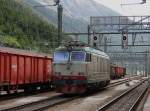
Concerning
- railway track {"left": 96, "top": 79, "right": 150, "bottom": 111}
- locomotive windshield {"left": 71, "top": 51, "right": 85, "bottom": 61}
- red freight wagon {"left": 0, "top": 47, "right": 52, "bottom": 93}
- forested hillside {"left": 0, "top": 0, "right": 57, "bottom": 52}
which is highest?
forested hillside {"left": 0, "top": 0, "right": 57, "bottom": 52}

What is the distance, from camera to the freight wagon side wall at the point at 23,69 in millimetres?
25875

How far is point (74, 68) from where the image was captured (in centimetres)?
2828

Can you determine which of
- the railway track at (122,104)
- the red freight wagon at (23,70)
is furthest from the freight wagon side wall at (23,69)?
the railway track at (122,104)

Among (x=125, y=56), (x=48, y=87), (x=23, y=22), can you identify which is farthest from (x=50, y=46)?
(x=125, y=56)

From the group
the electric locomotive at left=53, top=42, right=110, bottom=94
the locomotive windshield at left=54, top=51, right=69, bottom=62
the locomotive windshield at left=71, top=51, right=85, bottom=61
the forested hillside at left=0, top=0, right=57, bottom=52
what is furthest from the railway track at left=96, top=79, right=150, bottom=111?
the forested hillside at left=0, top=0, right=57, bottom=52

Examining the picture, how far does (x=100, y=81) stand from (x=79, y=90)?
17.3 feet

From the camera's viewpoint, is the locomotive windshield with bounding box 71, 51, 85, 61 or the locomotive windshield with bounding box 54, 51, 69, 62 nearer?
the locomotive windshield with bounding box 71, 51, 85, 61

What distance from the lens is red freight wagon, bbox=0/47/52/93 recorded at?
2592 cm

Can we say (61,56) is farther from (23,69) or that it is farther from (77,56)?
(23,69)

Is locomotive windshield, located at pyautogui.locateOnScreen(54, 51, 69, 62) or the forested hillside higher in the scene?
the forested hillside

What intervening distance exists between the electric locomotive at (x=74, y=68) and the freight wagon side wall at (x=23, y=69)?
6.70 ft

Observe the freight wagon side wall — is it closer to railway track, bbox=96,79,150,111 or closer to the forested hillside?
railway track, bbox=96,79,150,111

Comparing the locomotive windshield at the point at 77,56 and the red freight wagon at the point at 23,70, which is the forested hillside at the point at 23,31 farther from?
the locomotive windshield at the point at 77,56

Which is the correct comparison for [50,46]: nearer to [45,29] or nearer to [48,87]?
[45,29]
